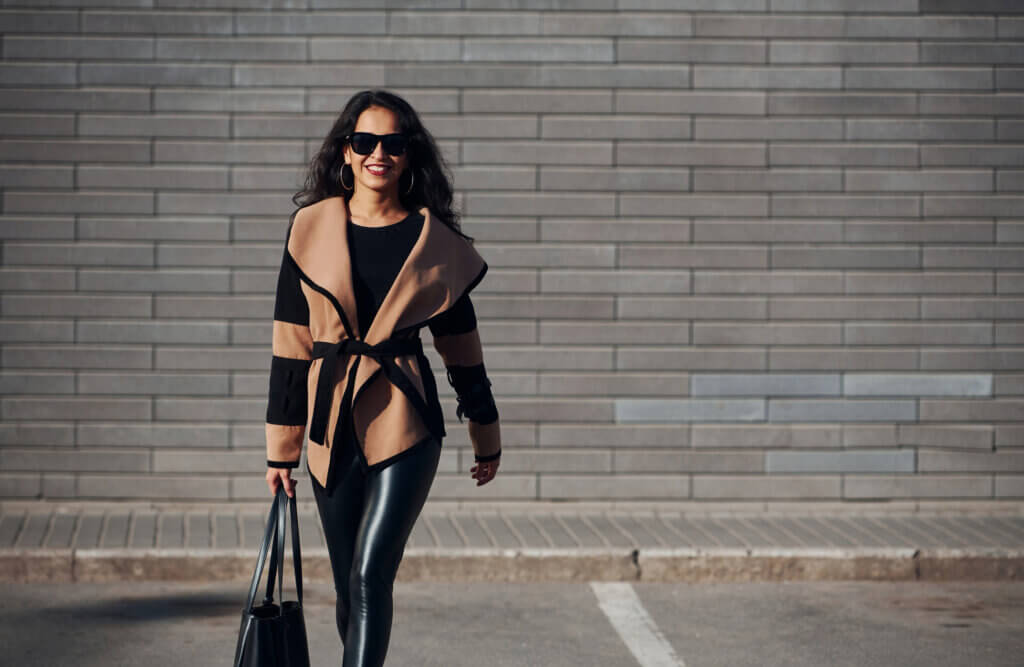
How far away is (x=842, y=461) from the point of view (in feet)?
27.2

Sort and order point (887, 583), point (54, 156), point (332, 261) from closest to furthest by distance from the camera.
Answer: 1. point (332, 261)
2. point (887, 583)
3. point (54, 156)

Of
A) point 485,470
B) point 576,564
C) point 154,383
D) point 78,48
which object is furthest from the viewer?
point 154,383

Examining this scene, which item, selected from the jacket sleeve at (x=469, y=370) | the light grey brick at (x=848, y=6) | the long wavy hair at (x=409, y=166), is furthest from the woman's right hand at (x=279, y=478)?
the light grey brick at (x=848, y=6)

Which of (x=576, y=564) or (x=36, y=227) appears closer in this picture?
(x=576, y=564)

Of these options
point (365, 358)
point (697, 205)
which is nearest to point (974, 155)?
point (697, 205)

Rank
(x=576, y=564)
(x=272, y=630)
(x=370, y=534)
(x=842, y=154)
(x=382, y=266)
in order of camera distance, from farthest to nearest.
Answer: (x=842, y=154) → (x=576, y=564) → (x=382, y=266) → (x=370, y=534) → (x=272, y=630)

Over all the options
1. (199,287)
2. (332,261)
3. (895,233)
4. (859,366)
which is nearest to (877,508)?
(859,366)

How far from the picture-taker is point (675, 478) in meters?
8.23

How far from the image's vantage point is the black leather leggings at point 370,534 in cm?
402

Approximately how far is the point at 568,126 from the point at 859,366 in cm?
213

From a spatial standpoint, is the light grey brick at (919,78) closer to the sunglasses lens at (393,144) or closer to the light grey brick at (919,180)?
the light grey brick at (919,180)

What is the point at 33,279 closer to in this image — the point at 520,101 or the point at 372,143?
the point at 520,101

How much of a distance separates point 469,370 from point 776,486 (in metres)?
4.20

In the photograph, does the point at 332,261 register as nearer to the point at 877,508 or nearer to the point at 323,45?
the point at 323,45
